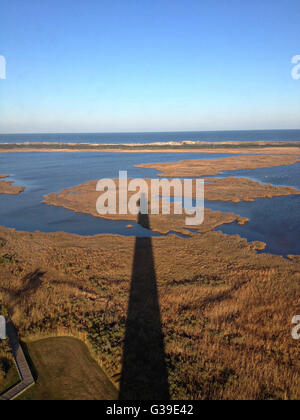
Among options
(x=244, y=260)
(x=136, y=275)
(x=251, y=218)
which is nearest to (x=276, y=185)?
(x=251, y=218)

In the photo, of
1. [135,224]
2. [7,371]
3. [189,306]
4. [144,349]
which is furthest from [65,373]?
[135,224]

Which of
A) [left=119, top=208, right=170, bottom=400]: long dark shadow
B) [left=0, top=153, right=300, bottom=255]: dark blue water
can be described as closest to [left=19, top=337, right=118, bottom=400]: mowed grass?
[left=119, top=208, right=170, bottom=400]: long dark shadow

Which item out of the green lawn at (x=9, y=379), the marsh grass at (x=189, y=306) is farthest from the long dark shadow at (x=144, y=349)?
the green lawn at (x=9, y=379)

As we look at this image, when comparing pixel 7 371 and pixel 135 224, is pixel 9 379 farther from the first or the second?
pixel 135 224

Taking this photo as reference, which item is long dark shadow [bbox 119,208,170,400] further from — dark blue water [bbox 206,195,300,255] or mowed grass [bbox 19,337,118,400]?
dark blue water [bbox 206,195,300,255]

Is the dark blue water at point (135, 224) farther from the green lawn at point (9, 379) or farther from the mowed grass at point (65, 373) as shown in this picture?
the green lawn at point (9, 379)

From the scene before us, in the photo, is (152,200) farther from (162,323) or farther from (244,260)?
(162,323)
